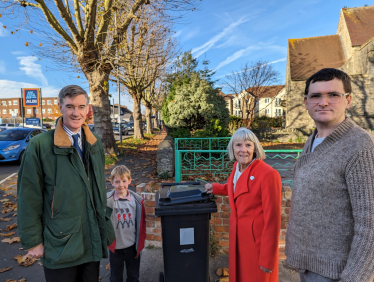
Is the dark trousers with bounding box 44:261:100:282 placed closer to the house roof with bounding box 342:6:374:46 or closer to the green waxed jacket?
the green waxed jacket

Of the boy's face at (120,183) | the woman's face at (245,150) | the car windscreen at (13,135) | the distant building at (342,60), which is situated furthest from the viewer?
the distant building at (342,60)

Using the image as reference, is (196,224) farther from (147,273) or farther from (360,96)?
(360,96)

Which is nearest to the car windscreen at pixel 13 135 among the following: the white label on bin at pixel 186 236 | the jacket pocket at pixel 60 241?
the jacket pocket at pixel 60 241

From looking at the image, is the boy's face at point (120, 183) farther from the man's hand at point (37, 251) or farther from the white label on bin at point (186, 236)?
the man's hand at point (37, 251)

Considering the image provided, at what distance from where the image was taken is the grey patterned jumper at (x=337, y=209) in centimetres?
115

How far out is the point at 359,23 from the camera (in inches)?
773

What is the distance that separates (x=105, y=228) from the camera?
1.89 m

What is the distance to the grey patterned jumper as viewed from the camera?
3.76 ft

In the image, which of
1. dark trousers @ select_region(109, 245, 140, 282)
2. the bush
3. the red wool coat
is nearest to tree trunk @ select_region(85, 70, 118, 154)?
the bush

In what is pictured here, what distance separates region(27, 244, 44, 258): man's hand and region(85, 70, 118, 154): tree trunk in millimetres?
8329

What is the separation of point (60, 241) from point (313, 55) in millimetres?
25022

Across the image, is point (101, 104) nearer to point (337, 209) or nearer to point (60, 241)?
point (60, 241)

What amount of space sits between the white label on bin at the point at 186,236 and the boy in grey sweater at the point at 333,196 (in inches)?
36.1

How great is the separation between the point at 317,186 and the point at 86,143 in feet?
5.67
